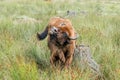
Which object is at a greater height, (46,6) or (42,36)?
(42,36)

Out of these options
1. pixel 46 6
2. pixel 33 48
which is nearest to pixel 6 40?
pixel 33 48

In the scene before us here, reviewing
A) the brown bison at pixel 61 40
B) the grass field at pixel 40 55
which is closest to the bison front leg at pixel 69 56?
the brown bison at pixel 61 40

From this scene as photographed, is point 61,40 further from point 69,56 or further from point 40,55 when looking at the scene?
point 40,55

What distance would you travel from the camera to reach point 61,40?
5.15 m

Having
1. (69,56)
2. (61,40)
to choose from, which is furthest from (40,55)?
(61,40)

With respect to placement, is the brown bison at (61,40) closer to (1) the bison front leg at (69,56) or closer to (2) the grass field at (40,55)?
(1) the bison front leg at (69,56)

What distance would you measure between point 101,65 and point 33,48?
3.99ft

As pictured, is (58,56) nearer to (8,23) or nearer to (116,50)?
(116,50)

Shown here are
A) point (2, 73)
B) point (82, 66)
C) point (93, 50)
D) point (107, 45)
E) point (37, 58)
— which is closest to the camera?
point (2, 73)

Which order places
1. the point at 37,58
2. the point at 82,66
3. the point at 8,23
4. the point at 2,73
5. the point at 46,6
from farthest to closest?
the point at 46,6 < the point at 8,23 < the point at 37,58 < the point at 82,66 < the point at 2,73

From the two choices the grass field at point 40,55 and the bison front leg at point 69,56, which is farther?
the bison front leg at point 69,56

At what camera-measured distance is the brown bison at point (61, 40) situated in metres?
5.06

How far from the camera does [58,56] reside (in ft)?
17.5

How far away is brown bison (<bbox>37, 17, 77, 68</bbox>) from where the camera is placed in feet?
16.6
